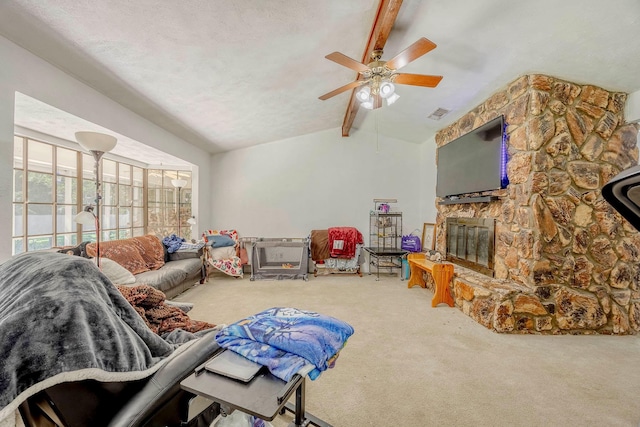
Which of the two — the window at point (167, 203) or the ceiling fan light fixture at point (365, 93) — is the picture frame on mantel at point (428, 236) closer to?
the ceiling fan light fixture at point (365, 93)

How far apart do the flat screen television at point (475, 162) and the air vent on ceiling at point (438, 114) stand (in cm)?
41

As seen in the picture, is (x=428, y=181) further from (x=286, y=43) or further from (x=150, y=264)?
(x=150, y=264)

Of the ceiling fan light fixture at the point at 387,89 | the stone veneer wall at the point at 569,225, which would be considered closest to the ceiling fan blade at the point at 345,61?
the ceiling fan light fixture at the point at 387,89

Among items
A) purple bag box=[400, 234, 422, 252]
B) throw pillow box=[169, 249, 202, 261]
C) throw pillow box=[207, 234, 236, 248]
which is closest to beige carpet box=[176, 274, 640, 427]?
throw pillow box=[169, 249, 202, 261]

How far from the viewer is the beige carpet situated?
4.98 ft

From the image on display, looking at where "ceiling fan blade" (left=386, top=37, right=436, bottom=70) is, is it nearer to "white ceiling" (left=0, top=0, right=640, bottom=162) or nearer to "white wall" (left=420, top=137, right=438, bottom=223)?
"white ceiling" (left=0, top=0, right=640, bottom=162)

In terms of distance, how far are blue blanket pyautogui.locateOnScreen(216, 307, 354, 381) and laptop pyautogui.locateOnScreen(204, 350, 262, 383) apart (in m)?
0.02

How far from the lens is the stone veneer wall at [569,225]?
2.54m

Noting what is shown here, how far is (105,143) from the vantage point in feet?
6.73

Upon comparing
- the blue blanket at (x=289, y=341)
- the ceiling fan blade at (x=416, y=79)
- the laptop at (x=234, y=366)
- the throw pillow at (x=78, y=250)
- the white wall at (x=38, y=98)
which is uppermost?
the ceiling fan blade at (x=416, y=79)

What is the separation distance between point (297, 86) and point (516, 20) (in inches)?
81.3

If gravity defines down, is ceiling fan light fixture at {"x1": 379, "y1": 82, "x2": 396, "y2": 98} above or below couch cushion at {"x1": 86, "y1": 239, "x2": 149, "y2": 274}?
above

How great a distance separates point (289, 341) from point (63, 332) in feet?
2.12

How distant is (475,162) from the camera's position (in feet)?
10.8
